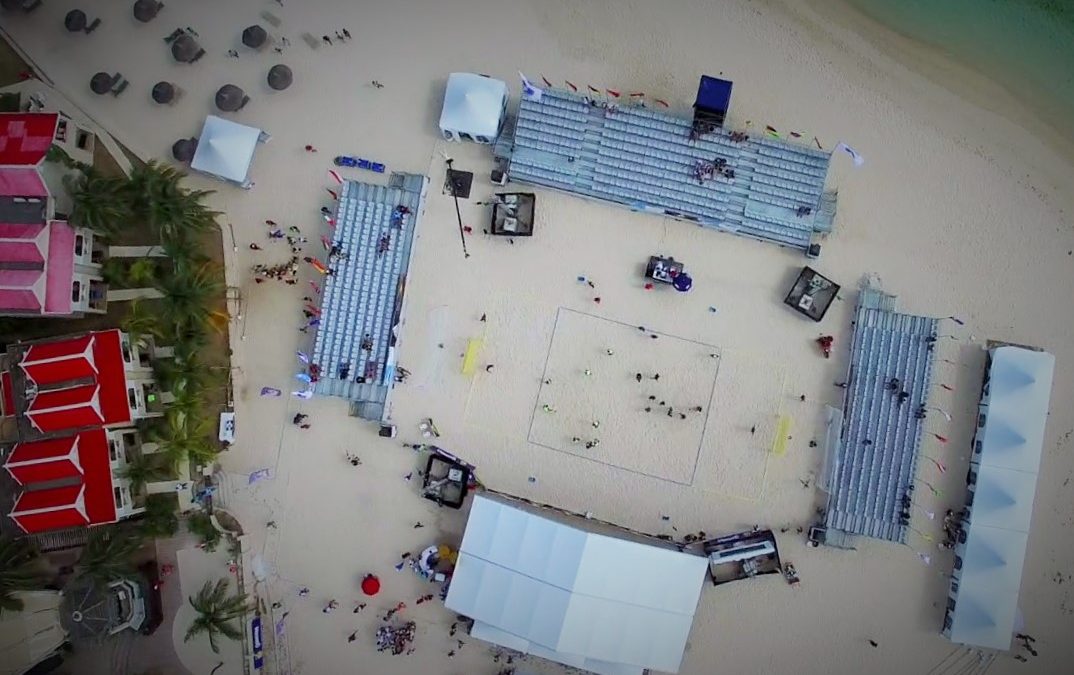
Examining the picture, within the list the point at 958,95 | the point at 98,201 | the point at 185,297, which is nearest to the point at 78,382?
the point at 185,297

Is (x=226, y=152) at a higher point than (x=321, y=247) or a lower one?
higher

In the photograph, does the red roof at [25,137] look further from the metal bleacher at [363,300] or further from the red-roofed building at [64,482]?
the metal bleacher at [363,300]

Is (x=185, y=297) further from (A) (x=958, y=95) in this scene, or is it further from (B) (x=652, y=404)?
(A) (x=958, y=95)

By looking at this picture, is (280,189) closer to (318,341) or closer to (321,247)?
(321,247)

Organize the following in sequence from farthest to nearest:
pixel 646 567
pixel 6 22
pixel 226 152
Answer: pixel 6 22
pixel 226 152
pixel 646 567

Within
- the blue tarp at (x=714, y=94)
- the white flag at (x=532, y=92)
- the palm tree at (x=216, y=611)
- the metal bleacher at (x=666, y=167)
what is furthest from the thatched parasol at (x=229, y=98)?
the palm tree at (x=216, y=611)

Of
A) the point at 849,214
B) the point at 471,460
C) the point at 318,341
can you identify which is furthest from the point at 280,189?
the point at 849,214

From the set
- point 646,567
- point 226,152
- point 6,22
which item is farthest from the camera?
point 6,22
